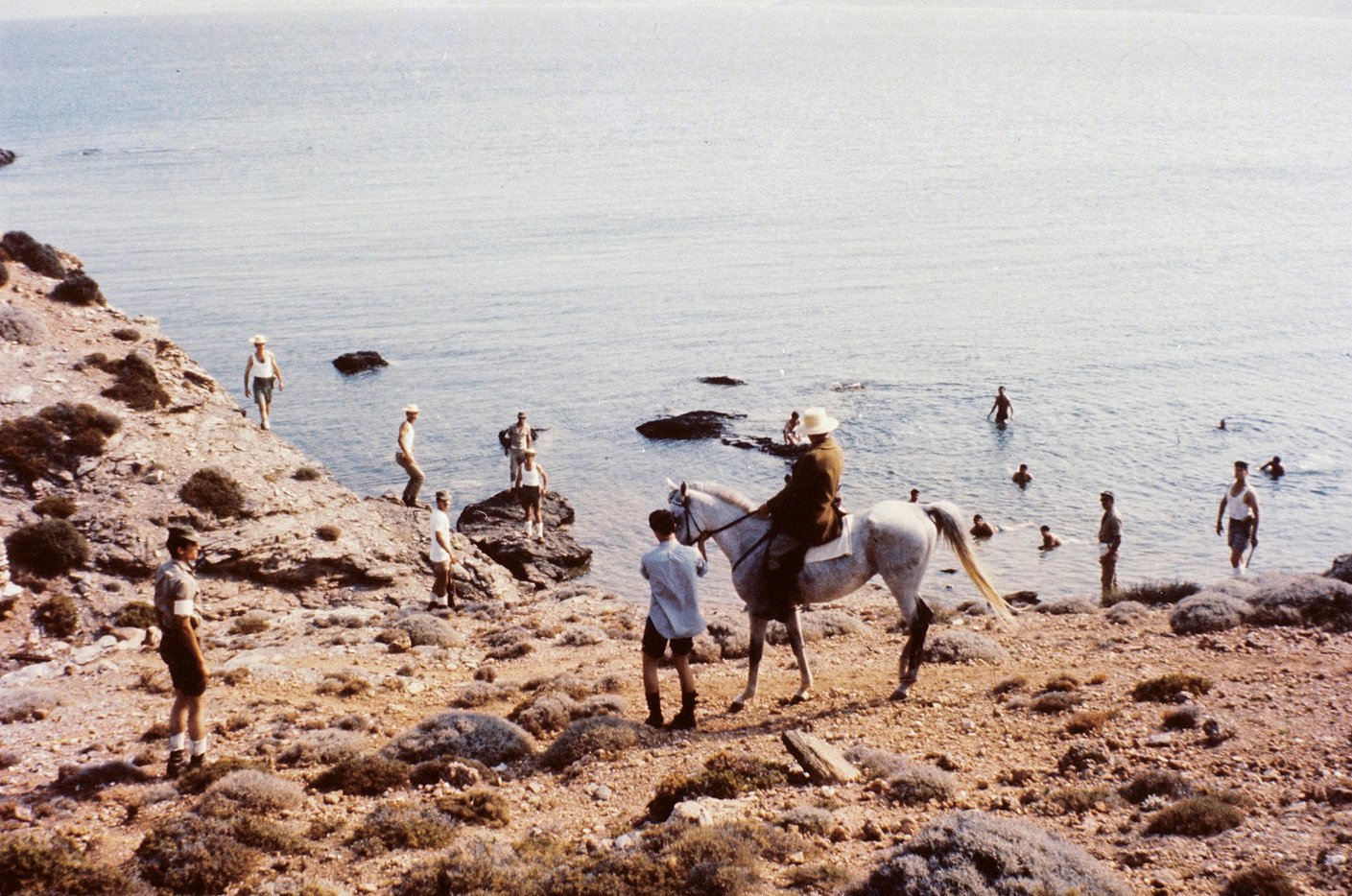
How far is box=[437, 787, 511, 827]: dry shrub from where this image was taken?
10.5m

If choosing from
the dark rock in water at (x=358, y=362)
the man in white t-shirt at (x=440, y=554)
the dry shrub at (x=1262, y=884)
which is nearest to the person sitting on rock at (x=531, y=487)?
the man in white t-shirt at (x=440, y=554)

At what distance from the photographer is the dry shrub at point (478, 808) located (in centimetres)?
1050

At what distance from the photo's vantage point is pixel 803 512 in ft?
42.4

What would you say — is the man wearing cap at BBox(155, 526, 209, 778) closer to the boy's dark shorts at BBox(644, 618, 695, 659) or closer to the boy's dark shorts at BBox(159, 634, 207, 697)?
the boy's dark shorts at BBox(159, 634, 207, 697)

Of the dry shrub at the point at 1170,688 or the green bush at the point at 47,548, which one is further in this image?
the green bush at the point at 47,548

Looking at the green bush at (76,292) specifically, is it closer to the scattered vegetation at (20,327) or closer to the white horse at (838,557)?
the scattered vegetation at (20,327)

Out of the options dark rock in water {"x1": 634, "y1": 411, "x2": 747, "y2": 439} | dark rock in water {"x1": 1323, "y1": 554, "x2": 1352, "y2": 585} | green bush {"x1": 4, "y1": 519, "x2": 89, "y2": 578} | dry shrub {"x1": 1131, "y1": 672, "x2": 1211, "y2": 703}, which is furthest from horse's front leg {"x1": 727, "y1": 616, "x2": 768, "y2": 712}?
dark rock in water {"x1": 634, "y1": 411, "x2": 747, "y2": 439}

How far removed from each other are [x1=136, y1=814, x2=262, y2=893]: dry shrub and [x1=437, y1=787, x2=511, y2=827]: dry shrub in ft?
6.00

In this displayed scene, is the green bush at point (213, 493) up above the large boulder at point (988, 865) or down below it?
below

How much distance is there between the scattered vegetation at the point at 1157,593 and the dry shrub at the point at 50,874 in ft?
55.4

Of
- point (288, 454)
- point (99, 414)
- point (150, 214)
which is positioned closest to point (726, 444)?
point (288, 454)

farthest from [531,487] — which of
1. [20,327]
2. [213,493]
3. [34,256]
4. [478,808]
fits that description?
[478,808]

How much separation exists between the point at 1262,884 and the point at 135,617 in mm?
16970

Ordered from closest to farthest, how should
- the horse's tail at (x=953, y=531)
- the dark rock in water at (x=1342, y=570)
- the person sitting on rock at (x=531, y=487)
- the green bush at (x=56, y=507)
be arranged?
the horse's tail at (x=953, y=531) < the dark rock in water at (x=1342, y=570) < the green bush at (x=56, y=507) < the person sitting on rock at (x=531, y=487)
